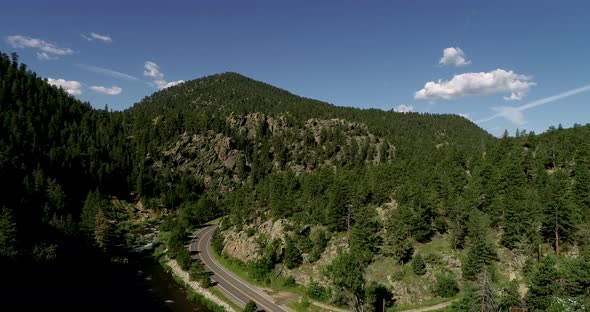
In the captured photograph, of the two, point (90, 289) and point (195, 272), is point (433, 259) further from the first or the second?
point (90, 289)

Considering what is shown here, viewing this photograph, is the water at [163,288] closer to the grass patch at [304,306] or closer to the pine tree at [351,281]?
the grass patch at [304,306]

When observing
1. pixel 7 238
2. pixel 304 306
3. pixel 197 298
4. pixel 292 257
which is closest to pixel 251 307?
pixel 304 306

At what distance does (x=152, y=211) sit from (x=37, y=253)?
81.2 m

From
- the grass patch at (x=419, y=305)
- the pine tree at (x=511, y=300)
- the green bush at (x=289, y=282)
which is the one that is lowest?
the green bush at (x=289, y=282)

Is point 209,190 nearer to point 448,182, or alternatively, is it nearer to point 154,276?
point 154,276

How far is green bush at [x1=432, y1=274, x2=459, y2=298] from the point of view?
2427 inches

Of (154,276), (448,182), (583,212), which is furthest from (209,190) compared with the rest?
(583,212)

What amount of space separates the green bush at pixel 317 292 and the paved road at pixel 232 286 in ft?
18.3

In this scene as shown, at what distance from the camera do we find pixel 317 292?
67250 millimetres

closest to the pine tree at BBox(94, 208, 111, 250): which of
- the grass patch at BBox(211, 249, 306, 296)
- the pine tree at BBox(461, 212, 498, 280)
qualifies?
the grass patch at BBox(211, 249, 306, 296)

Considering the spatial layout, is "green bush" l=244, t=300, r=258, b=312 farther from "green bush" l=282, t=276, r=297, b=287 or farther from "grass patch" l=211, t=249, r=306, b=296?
"green bush" l=282, t=276, r=297, b=287

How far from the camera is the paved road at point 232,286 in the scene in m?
67.3

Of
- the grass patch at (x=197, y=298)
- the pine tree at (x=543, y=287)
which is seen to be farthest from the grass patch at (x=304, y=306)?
the pine tree at (x=543, y=287)

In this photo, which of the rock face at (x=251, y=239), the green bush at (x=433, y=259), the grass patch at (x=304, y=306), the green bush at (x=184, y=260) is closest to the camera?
the grass patch at (x=304, y=306)
